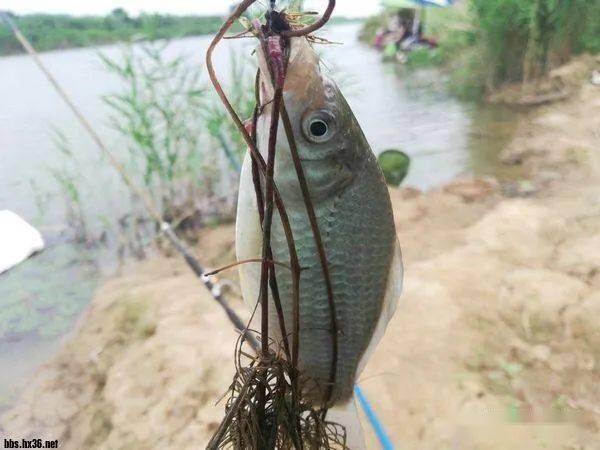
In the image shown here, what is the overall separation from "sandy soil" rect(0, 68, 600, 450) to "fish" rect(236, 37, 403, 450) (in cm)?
119

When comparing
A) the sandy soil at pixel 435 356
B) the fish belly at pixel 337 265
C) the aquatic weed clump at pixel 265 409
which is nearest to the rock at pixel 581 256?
the sandy soil at pixel 435 356

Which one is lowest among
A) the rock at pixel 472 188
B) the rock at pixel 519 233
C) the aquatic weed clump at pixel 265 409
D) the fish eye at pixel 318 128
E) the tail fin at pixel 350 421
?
the rock at pixel 472 188

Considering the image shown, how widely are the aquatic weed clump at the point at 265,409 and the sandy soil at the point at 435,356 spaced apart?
1.25 metres

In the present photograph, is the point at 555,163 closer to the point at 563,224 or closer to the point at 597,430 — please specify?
the point at 563,224

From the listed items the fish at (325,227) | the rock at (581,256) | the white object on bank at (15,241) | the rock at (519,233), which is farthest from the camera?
the white object on bank at (15,241)

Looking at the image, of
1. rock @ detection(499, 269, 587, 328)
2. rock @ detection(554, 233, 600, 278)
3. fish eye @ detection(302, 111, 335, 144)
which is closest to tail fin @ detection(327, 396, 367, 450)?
fish eye @ detection(302, 111, 335, 144)

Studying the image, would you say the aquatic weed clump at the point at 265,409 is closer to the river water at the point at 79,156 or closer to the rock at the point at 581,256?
the river water at the point at 79,156

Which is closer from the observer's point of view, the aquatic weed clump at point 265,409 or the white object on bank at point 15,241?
the aquatic weed clump at point 265,409

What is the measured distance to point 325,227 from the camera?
4.00 ft

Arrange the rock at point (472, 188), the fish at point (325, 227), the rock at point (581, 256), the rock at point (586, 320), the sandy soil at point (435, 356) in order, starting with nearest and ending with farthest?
the fish at point (325, 227) → the sandy soil at point (435, 356) → the rock at point (586, 320) → the rock at point (581, 256) → the rock at point (472, 188)

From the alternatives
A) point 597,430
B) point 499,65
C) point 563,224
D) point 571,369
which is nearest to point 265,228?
point 597,430

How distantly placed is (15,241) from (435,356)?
439cm

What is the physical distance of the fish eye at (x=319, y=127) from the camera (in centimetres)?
114

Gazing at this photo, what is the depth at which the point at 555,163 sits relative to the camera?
7613mm
